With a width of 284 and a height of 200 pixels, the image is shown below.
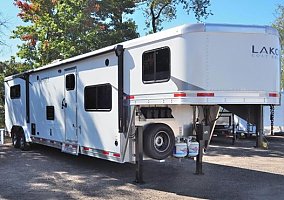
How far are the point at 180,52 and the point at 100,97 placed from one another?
256 cm

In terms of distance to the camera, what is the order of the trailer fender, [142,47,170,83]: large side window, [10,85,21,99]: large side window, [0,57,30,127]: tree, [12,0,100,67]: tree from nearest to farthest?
[142,47,170,83]: large side window, the trailer fender, [10,85,21,99]: large side window, [12,0,100,67]: tree, [0,57,30,127]: tree

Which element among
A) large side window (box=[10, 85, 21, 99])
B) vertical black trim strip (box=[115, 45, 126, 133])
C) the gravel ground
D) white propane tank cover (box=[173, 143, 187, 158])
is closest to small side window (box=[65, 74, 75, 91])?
the gravel ground

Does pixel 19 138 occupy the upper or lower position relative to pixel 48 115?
lower

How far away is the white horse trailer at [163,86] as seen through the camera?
6.98 metres

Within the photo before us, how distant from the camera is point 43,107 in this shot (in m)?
11.9

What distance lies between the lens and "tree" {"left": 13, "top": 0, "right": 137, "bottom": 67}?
20844 mm

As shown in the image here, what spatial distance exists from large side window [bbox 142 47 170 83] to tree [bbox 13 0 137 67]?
13.3 m

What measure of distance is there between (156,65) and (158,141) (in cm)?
159

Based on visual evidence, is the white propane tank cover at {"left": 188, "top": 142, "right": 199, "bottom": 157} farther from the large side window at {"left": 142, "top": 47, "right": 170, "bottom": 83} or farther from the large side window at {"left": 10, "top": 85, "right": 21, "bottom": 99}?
the large side window at {"left": 10, "top": 85, "right": 21, "bottom": 99}

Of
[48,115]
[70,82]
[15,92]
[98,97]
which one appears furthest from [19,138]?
[98,97]

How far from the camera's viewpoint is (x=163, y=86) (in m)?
7.21

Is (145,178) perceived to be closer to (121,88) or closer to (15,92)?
(121,88)

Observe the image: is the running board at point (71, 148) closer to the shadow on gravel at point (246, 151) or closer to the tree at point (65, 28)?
the shadow on gravel at point (246, 151)

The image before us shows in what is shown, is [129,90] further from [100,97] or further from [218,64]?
[218,64]
